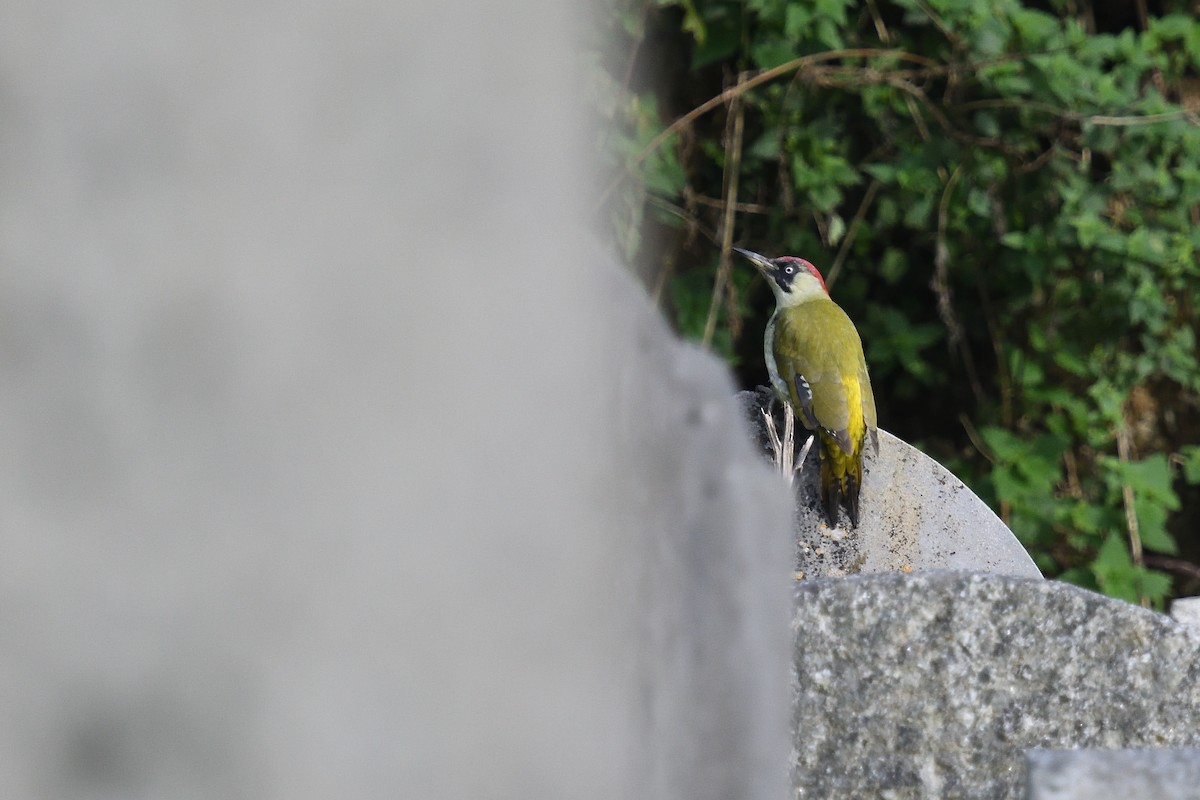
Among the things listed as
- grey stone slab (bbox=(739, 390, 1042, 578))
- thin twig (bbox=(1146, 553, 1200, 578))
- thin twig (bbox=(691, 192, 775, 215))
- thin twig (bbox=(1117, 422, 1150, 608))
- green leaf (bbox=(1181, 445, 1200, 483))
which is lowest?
thin twig (bbox=(1146, 553, 1200, 578))

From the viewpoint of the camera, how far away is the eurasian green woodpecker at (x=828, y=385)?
3018 mm

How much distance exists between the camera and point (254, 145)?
383 millimetres

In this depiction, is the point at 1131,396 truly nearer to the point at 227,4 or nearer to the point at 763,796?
the point at 763,796

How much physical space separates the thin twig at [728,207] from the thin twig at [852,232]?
37 centimetres

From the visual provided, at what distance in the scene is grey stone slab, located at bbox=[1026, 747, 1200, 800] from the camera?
0.91 metres

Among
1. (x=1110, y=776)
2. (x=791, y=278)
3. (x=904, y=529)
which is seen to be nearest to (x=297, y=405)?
(x=1110, y=776)

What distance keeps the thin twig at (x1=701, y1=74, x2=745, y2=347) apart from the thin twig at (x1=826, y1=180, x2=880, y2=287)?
1.22 feet

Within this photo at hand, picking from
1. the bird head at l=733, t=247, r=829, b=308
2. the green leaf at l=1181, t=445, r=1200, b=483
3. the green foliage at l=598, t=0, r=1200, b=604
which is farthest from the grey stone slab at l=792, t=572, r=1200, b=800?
the green leaf at l=1181, t=445, r=1200, b=483

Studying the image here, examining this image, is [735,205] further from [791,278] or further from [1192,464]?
[1192,464]

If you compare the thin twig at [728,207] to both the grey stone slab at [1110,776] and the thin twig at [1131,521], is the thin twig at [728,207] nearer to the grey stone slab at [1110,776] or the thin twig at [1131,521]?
the thin twig at [1131,521]

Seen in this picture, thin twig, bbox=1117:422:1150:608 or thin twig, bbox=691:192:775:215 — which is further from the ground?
thin twig, bbox=691:192:775:215

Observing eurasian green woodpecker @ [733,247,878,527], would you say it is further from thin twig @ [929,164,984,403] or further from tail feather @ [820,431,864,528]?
thin twig @ [929,164,984,403]

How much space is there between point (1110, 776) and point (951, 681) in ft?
2.98

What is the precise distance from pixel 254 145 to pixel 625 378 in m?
0.22
